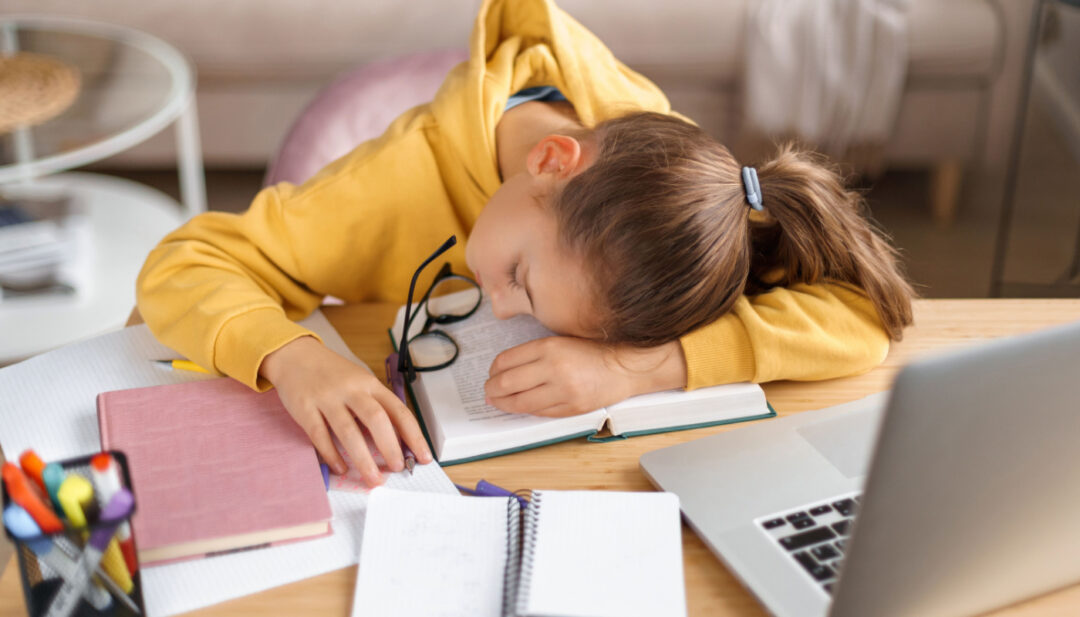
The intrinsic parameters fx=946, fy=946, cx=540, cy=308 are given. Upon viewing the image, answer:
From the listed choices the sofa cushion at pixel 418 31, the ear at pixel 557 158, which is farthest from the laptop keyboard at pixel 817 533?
the sofa cushion at pixel 418 31

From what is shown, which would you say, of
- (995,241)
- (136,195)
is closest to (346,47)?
(136,195)

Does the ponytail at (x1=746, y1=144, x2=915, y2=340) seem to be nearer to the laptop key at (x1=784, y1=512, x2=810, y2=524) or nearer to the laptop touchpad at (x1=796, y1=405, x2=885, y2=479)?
the laptop touchpad at (x1=796, y1=405, x2=885, y2=479)

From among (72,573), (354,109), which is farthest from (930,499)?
(354,109)

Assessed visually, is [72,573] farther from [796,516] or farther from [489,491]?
[796,516]

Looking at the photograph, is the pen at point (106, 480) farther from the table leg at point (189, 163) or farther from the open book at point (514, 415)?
the table leg at point (189, 163)

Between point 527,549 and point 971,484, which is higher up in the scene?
point 971,484

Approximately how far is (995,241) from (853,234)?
5.35ft

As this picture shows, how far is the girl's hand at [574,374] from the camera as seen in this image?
2.47 ft

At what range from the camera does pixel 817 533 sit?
0.63m

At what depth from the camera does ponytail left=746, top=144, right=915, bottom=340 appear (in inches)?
32.5

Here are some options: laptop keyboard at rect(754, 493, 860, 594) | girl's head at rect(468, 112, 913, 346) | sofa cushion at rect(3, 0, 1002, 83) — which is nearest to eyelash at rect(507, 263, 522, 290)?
girl's head at rect(468, 112, 913, 346)

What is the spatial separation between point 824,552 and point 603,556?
5.7 inches

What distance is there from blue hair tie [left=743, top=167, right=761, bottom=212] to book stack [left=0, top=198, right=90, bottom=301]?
4.30 ft

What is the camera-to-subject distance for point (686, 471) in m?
0.70
